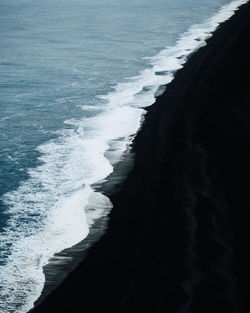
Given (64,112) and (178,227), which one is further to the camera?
(64,112)

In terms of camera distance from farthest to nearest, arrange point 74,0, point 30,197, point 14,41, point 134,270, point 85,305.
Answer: point 74,0 → point 14,41 → point 30,197 → point 134,270 → point 85,305

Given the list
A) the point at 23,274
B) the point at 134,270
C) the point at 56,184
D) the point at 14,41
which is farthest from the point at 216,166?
the point at 14,41

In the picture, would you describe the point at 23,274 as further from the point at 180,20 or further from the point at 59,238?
the point at 180,20

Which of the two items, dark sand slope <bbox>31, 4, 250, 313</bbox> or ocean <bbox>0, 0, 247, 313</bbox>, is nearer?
dark sand slope <bbox>31, 4, 250, 313</bbox>

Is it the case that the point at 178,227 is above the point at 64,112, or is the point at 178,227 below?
below
